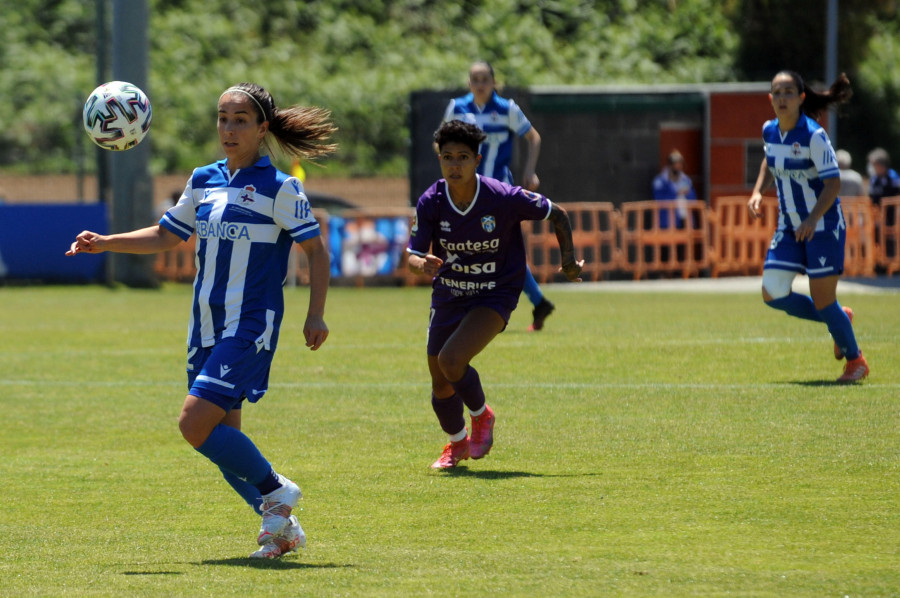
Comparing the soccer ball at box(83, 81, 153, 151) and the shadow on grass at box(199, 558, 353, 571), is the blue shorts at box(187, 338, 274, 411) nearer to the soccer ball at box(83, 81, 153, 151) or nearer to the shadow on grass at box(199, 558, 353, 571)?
the shadow on grass at box(199, 558, 353, 571)

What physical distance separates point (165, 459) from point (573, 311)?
9.02m

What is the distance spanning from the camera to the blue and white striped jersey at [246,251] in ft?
19.5

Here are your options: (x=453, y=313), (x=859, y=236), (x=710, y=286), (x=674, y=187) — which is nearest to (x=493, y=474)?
(x=453, y=313)

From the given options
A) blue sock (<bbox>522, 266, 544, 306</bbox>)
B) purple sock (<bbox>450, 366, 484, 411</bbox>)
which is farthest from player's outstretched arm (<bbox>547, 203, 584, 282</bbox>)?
blue sock (<bbox>522, 266, 544, 306</bbox>)

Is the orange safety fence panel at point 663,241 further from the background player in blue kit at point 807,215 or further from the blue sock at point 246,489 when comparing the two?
the blue sock at point 246,489

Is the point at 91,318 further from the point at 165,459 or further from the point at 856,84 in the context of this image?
the point at 856,84

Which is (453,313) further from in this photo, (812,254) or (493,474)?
(812,254)

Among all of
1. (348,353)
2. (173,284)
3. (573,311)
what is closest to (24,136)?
(173,284)

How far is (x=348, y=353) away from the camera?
42.4 ft

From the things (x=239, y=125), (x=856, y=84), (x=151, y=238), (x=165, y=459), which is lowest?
(x=165, y=459)

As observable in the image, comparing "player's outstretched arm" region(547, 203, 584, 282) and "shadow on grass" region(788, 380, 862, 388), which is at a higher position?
"player's outstretched arm" region(547, 203, 584, 282)

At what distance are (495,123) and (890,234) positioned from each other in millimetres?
10948

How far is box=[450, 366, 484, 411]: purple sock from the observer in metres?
7.81

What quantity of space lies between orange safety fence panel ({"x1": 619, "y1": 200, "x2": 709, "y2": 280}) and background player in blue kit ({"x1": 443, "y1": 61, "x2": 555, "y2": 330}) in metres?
9.50
